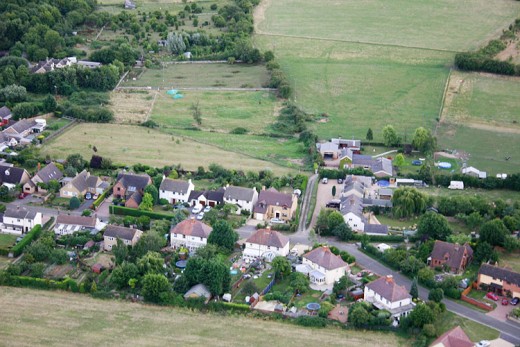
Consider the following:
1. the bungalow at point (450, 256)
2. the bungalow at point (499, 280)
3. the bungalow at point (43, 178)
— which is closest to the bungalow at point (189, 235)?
the bungalow at point (43, 178)

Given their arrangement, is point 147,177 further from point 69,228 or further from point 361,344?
point 361,344

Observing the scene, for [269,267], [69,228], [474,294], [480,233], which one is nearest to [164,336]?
[269,267]

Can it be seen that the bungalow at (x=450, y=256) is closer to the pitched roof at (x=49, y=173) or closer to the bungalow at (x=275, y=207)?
the bungalow at (x=275, y=207)

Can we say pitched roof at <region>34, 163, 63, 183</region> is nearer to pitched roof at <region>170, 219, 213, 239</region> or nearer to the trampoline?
pitched roof at <region>170, 219, 213, 239</region>

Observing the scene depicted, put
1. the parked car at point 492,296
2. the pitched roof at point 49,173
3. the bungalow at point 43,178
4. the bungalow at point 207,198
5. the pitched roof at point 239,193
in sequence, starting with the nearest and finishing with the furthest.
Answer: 1. the parked car at point 492,296
2. the pitched roof at point 239,193
3. the bungalow at point 207,198
4. the bungalow at point 43,178
5. the pitched roof at point 49,173

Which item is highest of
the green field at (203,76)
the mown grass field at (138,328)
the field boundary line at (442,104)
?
the field boundary line at (442,104)

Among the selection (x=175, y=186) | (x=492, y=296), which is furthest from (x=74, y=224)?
(x=492, y=296)

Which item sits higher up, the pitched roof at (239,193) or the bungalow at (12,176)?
the pitched roof at (239,193)
